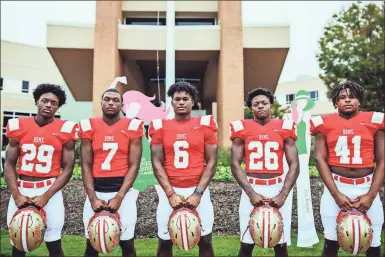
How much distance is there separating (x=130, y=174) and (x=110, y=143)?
46cm

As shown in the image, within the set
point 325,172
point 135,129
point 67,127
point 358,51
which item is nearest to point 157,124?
point 135,129

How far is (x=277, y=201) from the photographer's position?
4.60 meters

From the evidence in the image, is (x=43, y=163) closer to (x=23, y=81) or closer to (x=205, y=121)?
(x=205, y=121)

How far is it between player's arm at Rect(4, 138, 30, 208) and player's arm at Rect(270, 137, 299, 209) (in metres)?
2.95

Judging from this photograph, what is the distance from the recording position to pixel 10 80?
108 ft

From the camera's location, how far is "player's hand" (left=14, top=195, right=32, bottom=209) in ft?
15.3

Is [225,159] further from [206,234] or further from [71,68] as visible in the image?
[71,68]

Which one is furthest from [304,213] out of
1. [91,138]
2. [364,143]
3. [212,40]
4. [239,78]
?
[212,40]

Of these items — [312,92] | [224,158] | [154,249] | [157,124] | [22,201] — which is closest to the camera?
[22,201]

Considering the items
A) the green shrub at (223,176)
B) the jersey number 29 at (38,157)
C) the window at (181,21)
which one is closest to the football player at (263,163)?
the jersey number 29 at (38,157)

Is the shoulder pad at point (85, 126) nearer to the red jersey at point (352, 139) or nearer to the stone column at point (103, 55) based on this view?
the red jersey at point (352, 139)

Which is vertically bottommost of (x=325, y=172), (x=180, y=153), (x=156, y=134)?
(x=325, y=172)

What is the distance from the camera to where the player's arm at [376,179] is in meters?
4.58

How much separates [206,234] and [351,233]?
64.3 inches
